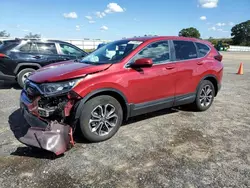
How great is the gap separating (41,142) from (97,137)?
3.10ft

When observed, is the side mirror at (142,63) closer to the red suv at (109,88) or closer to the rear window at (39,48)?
the red suv at (109,88)

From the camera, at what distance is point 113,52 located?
4566 millimetres

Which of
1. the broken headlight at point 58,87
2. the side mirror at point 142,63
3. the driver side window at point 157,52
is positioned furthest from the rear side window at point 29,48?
the side mirror at point 142,63

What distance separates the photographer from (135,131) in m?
4.34

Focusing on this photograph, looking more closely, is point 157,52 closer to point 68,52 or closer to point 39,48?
point 68,52

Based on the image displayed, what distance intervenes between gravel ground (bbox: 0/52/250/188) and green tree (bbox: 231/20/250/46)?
106 meters

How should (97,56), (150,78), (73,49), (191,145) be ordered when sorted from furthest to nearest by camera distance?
(73,49), (97,56), (150,78), (191,145)

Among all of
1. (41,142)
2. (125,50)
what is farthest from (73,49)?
(41,142)

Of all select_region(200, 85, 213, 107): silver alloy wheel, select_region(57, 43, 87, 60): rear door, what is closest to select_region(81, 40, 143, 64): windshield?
select_region(200, 85, 213, 107): silver alloy wheel

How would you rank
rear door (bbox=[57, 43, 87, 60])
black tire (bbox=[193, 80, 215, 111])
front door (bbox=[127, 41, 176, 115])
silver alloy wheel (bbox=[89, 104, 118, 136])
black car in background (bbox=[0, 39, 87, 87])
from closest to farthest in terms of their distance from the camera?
silver alloy wheel (bbox=[89, 104, 118, 136]), front door (bbox=[127, 41, 176, 115]), black tire (bbox=[193, 80, 215, 111]), black car in background (bbox=[0, 39, 87, 87]), rear door (bbox=[57, 43, 87, 60])

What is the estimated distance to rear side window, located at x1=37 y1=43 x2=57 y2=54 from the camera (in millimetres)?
7793

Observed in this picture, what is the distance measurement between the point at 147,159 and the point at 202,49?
323 centimetres

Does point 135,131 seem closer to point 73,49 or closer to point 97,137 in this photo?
point 97,137

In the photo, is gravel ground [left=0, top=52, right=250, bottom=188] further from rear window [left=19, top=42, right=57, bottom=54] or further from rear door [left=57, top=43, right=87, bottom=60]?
rear door [left=57, top=43, right=87, bottom=60]
